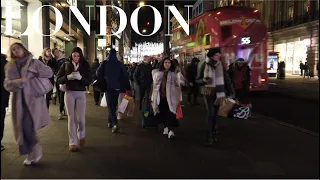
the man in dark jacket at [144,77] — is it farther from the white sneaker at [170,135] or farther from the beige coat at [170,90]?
the white sneaker at [170,135]

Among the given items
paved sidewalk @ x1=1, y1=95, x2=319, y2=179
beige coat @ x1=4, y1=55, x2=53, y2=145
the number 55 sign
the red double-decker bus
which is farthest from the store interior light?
beige coat @ x1=4, y1=55, x2=53, y2=145

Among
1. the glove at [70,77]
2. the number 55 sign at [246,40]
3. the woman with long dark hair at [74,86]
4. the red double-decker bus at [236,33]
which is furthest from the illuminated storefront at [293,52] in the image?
the glove at [70,77]

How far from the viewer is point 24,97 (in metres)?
4.93

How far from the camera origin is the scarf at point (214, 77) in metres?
6.40

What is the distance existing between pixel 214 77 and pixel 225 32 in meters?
8.28

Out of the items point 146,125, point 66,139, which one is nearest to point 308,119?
point 146,125

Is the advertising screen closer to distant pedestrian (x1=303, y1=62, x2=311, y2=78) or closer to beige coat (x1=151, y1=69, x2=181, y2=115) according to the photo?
distant pedestrian (x1=303, y1=62, x2=311, y2=78)

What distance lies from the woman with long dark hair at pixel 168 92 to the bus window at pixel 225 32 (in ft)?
25.0

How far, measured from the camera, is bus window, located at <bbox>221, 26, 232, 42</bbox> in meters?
14.2

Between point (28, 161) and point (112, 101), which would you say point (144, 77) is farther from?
point (28, 161)

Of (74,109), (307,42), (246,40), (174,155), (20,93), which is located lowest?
(174,155)

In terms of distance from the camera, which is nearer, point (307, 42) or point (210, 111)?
point (210, 111)

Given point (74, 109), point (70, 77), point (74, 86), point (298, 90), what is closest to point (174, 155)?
point (74, 109)

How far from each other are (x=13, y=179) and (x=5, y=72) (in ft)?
5.02
